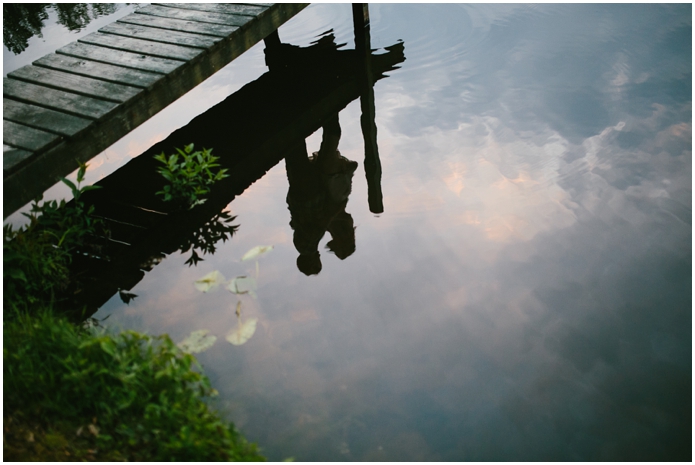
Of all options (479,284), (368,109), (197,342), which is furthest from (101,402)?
(368,109)

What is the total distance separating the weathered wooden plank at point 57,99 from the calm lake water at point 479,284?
2.59 feet

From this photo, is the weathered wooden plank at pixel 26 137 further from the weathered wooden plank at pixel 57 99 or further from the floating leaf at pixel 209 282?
the floating leaf at pixel 209 282

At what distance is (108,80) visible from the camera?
3.93m

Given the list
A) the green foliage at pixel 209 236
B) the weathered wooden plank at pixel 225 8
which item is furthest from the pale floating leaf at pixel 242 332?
the weathered wooden plank at pixel 225 8

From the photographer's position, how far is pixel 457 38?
20.0ft

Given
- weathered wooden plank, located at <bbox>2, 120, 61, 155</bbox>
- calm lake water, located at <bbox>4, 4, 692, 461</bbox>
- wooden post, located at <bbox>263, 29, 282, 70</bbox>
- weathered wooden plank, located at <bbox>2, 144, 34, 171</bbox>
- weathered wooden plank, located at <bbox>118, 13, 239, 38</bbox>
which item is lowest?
calm lake water, located at <bbox>4, 4, 692, 461</bbox>

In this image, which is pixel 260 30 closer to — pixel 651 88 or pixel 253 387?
pixel 253 387

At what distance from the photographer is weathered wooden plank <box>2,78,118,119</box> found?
3.60m

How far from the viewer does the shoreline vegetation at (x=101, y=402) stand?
2406mm

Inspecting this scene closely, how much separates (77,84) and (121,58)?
0.46m

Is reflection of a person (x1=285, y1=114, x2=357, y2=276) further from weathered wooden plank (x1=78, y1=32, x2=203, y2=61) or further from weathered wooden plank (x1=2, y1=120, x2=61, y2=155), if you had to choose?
weathered wooden plank (x1=2, y1=120, x2=61, y2=155)

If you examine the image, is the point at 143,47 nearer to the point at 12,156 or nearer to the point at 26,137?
the point at 26,137

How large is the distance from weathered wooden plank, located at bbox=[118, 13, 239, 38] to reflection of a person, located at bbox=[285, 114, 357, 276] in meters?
1.08

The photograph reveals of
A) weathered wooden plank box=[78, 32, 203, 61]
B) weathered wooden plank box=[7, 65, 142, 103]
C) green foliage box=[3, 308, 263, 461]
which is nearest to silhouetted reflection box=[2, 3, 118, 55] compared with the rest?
weathered wooden plank box=[78, 32, 203, 61]
